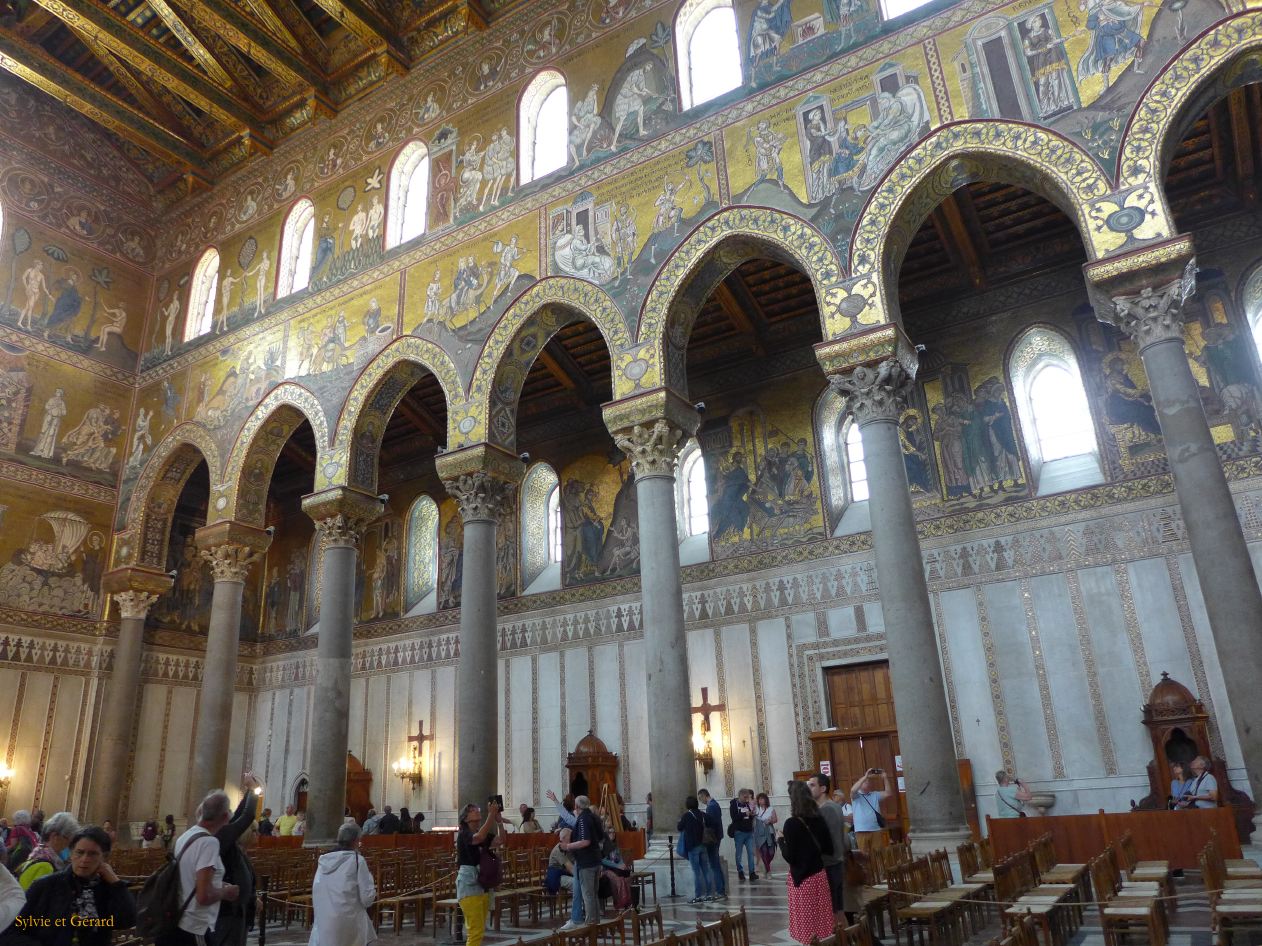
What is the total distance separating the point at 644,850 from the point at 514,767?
6965 millimetres

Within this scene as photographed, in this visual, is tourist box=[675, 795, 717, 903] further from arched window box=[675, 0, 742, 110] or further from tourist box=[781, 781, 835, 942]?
arched window box=[675, 0, 742, 110]

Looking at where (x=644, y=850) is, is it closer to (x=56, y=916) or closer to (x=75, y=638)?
(x=56, y=916)

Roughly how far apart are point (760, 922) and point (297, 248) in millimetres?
15870

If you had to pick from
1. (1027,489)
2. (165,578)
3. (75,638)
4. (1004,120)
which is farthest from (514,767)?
(1004,120)

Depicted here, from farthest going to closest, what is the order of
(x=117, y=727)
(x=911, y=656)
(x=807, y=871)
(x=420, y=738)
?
1. (x=420, y=738)
2. (x=117, y=727)
3. (x=911, y=656)
4. (x=807, y=871)

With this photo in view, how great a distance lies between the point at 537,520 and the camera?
20.1m

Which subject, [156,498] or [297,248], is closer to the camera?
[297,248]

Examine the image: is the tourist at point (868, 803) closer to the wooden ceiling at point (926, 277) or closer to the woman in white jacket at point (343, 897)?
the woman in white jacket at point (343, 897)

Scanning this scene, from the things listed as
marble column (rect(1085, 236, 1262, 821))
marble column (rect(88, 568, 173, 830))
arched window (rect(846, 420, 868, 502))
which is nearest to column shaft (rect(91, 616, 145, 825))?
marble column (rect(88, 568, 173, 830))

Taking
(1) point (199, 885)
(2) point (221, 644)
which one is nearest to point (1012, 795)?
(1) point (199, 885)

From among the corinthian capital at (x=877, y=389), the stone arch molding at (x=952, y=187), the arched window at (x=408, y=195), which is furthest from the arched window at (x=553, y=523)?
the stone arch molding at (x=952, y=187)

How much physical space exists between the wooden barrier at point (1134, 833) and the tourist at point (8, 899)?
8.62 metres

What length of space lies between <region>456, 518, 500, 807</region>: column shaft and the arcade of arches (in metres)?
0.07

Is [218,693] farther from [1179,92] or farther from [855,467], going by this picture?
[1179,92]
